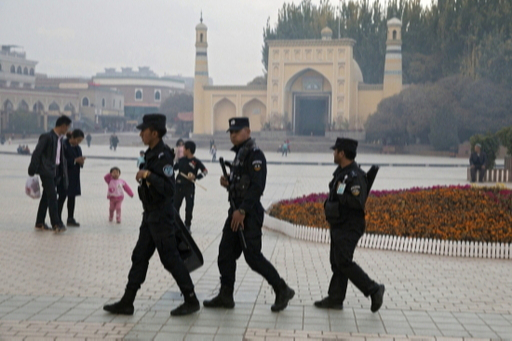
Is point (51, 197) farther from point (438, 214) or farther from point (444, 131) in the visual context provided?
point (444, 131)

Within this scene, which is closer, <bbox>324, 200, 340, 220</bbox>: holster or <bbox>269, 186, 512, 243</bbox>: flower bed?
<bbox>324, 200, 340, 220</bbox>: holster

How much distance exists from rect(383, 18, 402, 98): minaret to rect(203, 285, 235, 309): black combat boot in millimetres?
52988

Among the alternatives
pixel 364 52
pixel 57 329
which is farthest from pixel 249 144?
pixel 364 52

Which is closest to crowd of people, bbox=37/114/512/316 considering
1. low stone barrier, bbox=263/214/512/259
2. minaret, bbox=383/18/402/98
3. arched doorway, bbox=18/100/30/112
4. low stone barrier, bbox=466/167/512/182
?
low stone barrier, bbox=263/214/512/259

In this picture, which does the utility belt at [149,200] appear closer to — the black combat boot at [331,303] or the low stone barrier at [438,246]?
the black combat boot at [331,303]

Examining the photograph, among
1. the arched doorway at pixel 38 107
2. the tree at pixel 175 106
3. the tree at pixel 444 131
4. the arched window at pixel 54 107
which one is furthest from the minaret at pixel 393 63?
the arched window at pixel 54 107

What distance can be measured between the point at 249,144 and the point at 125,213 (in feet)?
24.1

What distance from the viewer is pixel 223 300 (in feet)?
19.9

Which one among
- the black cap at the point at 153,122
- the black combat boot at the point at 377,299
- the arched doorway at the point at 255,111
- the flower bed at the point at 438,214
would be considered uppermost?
the arched doorway at the point at 255,111

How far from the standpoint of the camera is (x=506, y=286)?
24.0 feet

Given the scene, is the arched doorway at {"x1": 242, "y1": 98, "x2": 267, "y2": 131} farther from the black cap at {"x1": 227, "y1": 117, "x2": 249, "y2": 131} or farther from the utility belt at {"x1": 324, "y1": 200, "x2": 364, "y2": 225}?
the utility belt at {"x1": 324, "y1": 200, "x2": 364, "y2": 225}

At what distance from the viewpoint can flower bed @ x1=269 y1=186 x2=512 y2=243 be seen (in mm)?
9352

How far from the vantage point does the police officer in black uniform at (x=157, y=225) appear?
5.79 meters

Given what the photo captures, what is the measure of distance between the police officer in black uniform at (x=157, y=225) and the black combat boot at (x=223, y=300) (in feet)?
0.68
